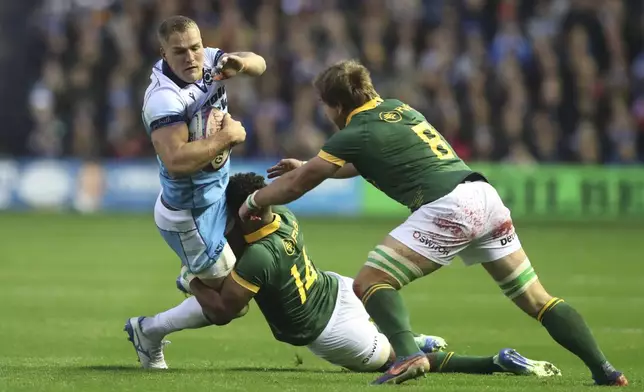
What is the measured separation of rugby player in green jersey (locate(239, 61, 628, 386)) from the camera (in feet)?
26.6

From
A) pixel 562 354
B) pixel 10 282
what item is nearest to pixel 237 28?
pixel 10 282

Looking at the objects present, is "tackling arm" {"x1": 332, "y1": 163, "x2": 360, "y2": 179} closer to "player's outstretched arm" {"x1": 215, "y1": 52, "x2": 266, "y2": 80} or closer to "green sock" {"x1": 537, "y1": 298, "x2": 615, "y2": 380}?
"player's outstretched arm" {"x1": 215, "y1": 52, "x2": 266, "y2": 80}

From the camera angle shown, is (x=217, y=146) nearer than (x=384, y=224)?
Yes

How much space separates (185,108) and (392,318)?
6.73 ft

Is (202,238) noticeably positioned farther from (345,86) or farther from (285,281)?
(345,86)

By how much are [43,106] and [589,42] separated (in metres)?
13.0

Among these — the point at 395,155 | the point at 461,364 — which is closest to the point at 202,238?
the point at 395,155

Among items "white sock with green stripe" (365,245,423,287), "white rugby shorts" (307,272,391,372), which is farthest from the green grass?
"white sock with green stripe" (365,245,423,287)

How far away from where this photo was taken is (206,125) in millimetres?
8750

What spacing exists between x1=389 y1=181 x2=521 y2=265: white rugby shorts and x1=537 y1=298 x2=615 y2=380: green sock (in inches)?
26.5

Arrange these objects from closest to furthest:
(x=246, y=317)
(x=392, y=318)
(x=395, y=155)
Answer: (x=392, y=318)
(x=395, y=155)
(x=246, y=317)

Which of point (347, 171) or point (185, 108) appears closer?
point (185, 108)

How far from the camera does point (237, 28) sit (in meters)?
29.5

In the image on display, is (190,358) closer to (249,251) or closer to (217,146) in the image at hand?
(249,251)
